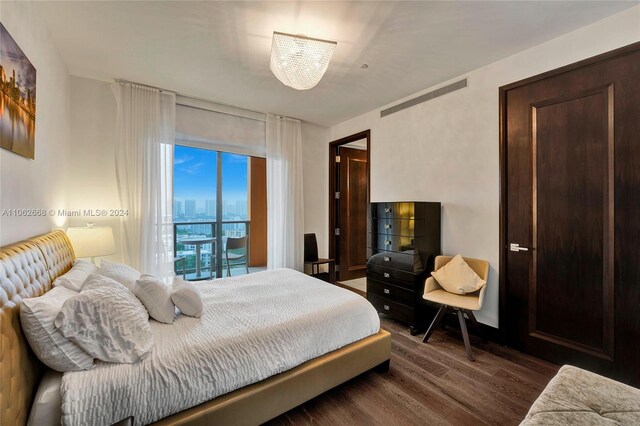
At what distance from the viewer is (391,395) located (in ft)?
6.33

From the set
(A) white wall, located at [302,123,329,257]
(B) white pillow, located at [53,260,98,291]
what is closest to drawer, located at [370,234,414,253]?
(A) white wall, located at [302,123,329,257]

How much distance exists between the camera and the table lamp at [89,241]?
251 centimetres

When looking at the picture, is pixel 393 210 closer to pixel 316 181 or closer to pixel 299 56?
pixel 299 56

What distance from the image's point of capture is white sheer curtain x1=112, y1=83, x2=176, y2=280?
10.1ft

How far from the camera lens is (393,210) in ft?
10.1

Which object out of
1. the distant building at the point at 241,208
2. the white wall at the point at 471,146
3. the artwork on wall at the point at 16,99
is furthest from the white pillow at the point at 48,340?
the distant building at the point at 241,208

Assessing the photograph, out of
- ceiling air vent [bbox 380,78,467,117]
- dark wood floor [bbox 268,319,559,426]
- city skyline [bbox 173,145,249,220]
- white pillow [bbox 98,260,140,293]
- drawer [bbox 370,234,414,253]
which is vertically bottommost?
dark wood floor [bbox 268,319,559,426]

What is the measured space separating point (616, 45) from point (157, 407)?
3846mm

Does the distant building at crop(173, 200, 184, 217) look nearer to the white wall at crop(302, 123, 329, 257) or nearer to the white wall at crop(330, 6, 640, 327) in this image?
the white wall at crop(302, 123, 329, 257)

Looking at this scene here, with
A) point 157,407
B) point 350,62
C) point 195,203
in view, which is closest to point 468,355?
point 157,407

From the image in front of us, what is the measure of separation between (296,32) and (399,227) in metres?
2.18

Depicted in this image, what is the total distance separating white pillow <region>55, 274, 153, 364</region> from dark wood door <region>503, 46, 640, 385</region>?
306cm

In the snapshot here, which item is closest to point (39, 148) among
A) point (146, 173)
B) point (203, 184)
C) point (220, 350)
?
point (146, 173)

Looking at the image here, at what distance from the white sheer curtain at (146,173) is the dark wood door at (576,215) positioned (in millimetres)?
Result: 3838
